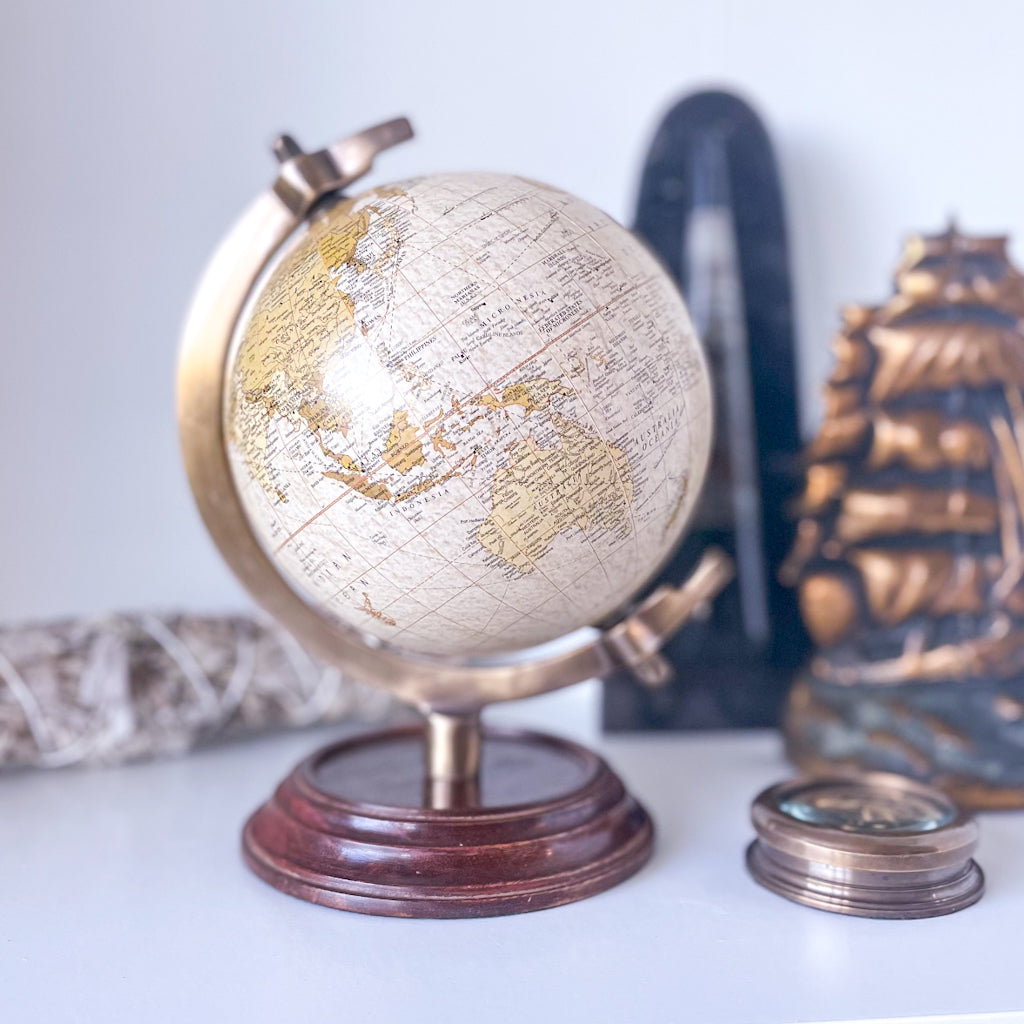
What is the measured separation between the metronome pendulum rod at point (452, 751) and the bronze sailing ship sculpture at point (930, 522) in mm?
501

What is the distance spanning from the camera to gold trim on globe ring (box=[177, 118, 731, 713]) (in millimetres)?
1239

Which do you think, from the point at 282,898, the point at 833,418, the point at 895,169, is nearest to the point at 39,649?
the point at 282,898

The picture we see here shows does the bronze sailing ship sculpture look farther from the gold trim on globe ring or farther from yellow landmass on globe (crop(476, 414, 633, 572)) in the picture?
yellow landmass on globe (crop(476, 414, 633, 572))

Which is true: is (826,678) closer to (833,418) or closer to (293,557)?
(833,418)

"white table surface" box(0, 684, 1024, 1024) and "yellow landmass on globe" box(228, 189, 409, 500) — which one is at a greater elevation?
"yellow landmass on globe" box(228, 189, 409, 500)

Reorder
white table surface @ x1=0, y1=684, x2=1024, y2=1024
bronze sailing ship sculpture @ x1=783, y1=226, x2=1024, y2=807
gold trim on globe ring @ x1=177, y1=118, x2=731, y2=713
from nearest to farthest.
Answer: white table surface @ x1=0, y1=684, x2=1024, y2=1024 → gold trim on globe ring @ x1=177, y1=118, x2=731, y2=713 → bronze sailing ship sculpture @ x1=783, y1=226, x2=1024, y2=807

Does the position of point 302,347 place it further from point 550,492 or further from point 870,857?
point 870,857

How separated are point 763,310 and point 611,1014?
3.61 ft

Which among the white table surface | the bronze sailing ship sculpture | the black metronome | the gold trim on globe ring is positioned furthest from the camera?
the black metronome

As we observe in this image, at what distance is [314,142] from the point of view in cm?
183

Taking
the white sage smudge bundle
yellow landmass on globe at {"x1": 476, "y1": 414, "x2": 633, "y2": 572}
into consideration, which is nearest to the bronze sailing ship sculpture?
yellow landmass on globe at {"x1": 476, "y1": 414, "x2": 633, "y2": 572}

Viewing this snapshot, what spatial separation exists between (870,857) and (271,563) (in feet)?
2.28

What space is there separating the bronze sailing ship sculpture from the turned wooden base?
1.29 ft

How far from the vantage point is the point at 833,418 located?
5.01 feet
